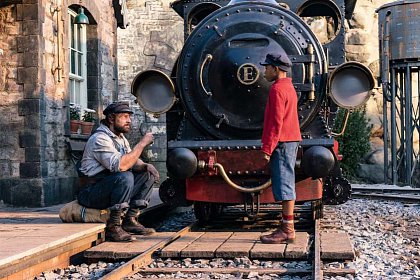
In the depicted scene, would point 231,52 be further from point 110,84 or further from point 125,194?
point 110,84

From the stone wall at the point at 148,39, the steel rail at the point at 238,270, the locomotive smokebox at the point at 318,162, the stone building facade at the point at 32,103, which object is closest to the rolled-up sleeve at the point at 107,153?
the steel rail at the point at 238,270

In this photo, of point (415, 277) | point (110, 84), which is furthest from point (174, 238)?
point (110, 84)

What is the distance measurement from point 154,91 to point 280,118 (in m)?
1.51

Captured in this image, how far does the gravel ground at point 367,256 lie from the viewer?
4.68 meters

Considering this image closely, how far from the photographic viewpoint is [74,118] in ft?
34.0

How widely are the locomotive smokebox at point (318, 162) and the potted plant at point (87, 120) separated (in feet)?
17.0

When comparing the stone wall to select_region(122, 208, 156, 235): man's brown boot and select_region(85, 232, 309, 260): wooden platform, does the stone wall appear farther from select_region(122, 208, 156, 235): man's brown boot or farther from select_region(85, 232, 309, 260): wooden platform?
select_region(85, 232, 309, 260): wooden platform

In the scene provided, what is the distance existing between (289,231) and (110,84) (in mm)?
7055

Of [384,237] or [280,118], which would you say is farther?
[384,237]

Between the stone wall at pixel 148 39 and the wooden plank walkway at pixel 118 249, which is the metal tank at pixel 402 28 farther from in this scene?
the wooden plank walkway at pixel 118 249

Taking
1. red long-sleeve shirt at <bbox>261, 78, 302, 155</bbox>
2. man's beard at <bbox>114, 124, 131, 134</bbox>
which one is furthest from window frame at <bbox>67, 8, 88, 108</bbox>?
red long-sleeve shirt at <bbox>261, 78, 302, 155</bbox>

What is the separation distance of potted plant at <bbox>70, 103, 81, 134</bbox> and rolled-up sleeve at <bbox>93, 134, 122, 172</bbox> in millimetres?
4280

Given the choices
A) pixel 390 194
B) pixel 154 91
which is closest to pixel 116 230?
pixel 154 91

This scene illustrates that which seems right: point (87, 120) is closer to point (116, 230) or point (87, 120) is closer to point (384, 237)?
point (116, 230)
